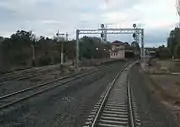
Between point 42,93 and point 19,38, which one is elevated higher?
point 19,38

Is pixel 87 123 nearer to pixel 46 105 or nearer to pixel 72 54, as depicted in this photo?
pixel 46 105

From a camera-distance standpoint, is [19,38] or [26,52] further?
[19,38]

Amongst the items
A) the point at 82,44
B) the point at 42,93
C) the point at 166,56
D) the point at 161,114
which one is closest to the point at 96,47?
the point at 82,44

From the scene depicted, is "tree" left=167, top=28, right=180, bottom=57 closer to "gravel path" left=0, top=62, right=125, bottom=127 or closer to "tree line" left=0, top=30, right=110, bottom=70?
"tree line" left=0, top=30, right=110, bottom=70

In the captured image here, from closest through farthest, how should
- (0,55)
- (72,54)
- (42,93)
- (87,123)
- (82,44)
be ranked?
(87,123) → (42,93) → (0,55) → (72,54) → (82,44)

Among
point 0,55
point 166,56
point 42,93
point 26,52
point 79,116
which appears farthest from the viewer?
point 166,56

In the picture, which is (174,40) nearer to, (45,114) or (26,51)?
(26,51)

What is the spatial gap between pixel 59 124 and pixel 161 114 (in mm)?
5275

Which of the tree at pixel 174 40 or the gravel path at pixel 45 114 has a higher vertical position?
the tree at pixel 174 40

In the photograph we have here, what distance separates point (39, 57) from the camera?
67.3 metres

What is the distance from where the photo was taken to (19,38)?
239 ft

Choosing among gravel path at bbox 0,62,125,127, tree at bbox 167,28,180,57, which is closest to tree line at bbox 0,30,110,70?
Answer: tree at bbox 167,28,180,57

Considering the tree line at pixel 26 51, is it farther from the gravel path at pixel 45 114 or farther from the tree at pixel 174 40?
the gravel path at pixel 45 114

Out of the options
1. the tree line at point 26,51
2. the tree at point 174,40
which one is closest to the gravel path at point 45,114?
the tree line at point 26,51
